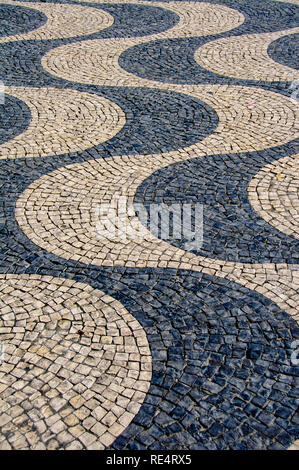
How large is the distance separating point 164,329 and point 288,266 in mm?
1688

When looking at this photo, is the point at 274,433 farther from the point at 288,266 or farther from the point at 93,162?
the point at 93,162

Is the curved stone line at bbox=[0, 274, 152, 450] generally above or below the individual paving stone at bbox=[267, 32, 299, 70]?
above

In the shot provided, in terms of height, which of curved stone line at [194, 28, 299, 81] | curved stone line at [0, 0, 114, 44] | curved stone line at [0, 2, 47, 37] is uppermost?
curved stone line at [0, 2, 47, 37]

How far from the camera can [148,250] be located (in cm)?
641

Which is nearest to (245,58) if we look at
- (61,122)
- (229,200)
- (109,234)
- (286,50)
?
(286,50)

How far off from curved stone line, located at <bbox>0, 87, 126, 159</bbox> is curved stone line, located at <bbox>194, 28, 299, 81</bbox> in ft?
8.89

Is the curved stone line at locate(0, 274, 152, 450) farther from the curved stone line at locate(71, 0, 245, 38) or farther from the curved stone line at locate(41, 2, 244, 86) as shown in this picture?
the curved stone line at locate(71, 0, 245, 38)

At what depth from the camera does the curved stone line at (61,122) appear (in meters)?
8.51

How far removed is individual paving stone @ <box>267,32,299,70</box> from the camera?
1128cm

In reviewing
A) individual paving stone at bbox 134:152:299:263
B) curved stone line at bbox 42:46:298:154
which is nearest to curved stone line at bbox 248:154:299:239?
individual paving stone at bbox 134:152:299:263

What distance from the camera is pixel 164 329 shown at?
17.6 feet

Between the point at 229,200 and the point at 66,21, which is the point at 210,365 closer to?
the point at 229,200
